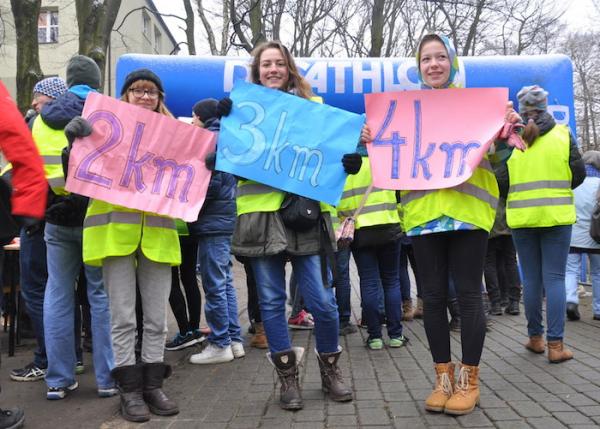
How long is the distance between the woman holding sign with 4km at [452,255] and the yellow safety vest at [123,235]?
1.38 metres

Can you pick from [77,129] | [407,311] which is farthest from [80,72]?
[407,311]

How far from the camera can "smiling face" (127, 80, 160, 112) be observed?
3422 millimetres

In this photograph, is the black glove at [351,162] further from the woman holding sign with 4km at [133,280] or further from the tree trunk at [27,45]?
the tree trunk at [27,45]

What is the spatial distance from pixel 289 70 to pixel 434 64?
2.81 feet

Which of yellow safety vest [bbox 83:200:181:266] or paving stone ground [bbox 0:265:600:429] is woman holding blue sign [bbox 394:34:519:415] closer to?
paving stone ground [bbox 0:265:600:429]

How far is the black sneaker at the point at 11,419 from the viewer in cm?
288

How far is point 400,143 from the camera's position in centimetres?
338

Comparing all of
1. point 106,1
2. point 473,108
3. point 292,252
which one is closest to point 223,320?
point 292,252

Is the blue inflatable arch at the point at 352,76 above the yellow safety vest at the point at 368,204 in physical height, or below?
above

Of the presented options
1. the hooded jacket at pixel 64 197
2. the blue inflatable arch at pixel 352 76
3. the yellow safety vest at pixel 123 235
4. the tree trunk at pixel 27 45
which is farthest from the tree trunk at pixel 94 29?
the yellow safety vest at pixel 123 235

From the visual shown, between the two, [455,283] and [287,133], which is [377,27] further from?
[455,283]

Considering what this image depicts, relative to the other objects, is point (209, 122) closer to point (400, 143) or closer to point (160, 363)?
point (400, 143)

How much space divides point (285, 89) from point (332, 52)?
21964 mm

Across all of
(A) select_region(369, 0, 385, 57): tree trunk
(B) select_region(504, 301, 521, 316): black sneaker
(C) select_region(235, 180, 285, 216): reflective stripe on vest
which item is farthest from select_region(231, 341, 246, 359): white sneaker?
(A) select_region(369, 0, 385, 57): tree trunk
